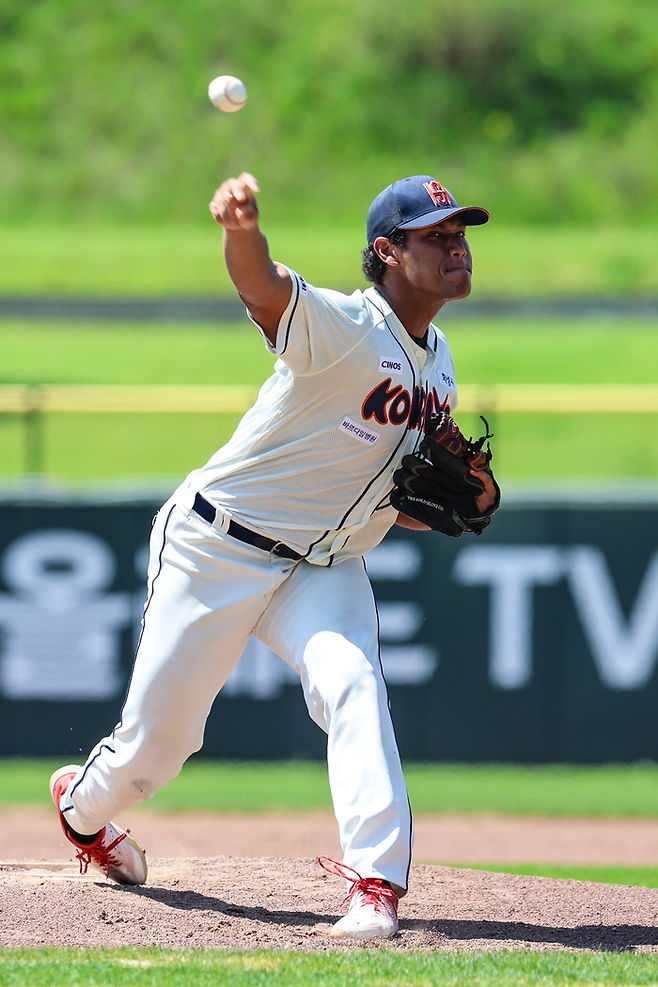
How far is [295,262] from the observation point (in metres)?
27.8

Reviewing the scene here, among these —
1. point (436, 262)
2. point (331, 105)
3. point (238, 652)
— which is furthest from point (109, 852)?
point (331, 105)

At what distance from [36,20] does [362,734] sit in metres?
39.4

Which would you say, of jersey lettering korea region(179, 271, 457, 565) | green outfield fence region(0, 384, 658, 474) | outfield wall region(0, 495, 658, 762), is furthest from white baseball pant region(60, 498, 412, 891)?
green outfield fence region(0, 384, 658, 474)

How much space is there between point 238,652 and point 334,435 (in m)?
0.70

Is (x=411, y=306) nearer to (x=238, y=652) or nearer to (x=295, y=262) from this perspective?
(x=238, y=652)

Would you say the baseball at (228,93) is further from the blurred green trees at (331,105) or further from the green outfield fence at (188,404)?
the blurred green trees at (331,105)

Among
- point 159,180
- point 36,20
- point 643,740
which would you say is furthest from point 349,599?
point 36,20

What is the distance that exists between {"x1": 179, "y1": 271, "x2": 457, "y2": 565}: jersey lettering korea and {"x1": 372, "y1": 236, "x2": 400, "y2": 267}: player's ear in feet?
0.32

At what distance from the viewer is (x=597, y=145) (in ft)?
113

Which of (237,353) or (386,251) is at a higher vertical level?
(237,353)

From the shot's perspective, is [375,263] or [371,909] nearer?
[371,909]

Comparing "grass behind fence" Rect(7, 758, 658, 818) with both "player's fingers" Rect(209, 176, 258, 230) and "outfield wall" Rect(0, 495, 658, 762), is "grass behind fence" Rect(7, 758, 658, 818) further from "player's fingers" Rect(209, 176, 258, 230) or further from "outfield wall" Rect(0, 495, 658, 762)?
"player's fingers" Rect(209, 176, 258, 230)

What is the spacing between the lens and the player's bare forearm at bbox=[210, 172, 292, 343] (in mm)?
3084

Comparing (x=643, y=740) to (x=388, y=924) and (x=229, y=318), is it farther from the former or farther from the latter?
(x=229, y=318)
